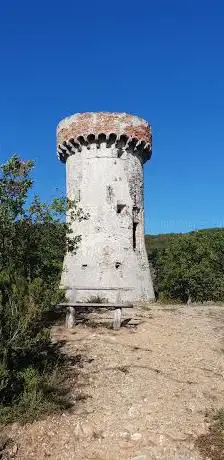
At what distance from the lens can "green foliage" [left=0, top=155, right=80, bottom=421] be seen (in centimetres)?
893

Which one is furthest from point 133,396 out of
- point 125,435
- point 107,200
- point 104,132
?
point 104,132

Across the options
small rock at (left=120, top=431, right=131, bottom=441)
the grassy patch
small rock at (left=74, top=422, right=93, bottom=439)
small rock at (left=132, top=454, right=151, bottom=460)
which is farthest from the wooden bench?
small rock at (left=132, top=454, right=151, bottom=460)

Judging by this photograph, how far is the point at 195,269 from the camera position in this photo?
3572 cm

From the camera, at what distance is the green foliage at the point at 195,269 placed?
115ft

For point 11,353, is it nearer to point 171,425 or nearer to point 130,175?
point 171,425

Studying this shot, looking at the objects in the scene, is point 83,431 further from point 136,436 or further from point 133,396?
point 133,396

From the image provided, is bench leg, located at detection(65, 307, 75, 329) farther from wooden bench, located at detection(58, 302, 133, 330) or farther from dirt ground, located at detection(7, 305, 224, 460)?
dirt ground, located at detection(7, 305, 224, 460)

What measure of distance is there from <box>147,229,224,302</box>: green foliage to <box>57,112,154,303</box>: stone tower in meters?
12.2

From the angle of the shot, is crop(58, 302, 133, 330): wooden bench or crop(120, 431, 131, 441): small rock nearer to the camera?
crop(120, 431, 131, 441): small rock

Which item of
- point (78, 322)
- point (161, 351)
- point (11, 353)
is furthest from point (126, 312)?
point (11, 353)

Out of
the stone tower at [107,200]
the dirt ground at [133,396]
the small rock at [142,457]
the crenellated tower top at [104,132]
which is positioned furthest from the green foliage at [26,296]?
the crenellated tower top at [104,132]

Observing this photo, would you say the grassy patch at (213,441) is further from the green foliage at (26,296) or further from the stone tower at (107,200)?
the stone tower at (107,200)

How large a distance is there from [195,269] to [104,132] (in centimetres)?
1674

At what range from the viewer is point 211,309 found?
1961 centimetres
